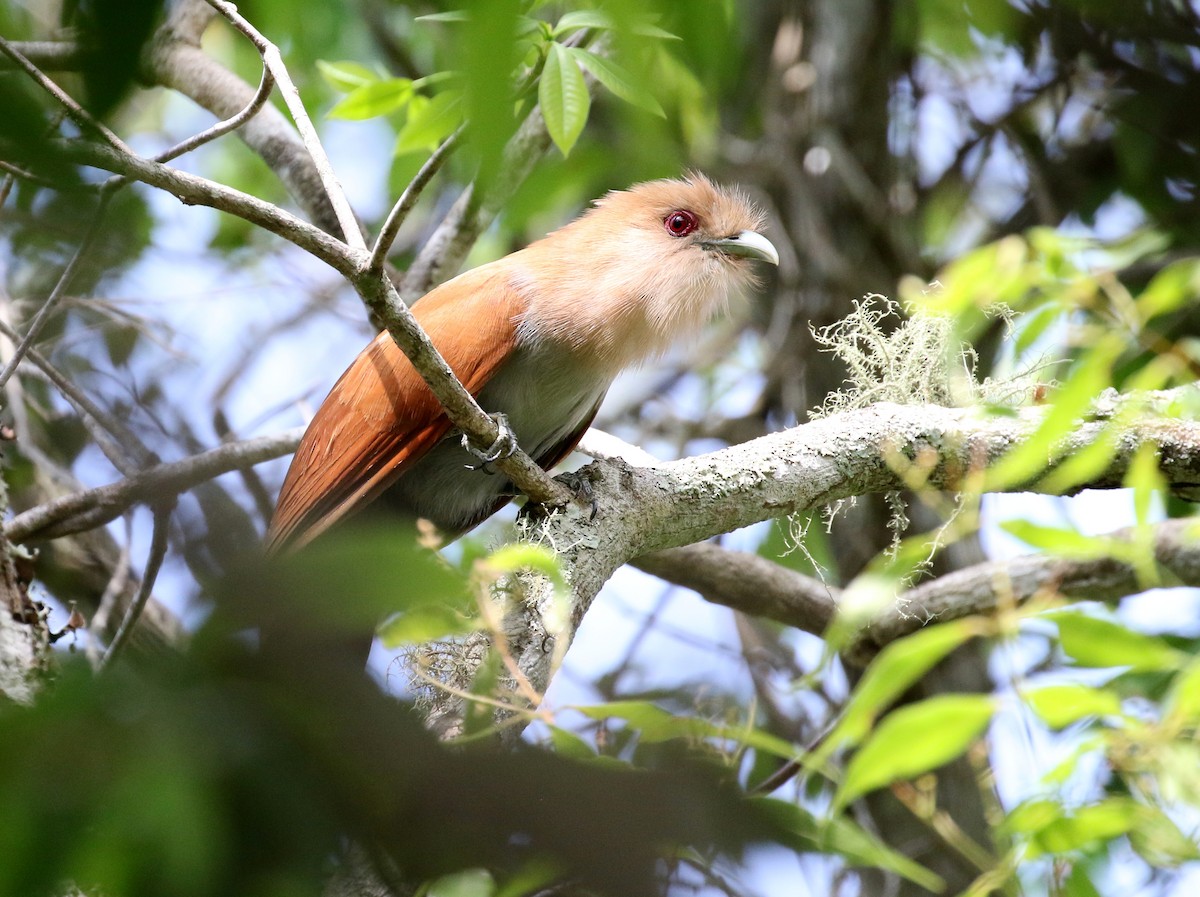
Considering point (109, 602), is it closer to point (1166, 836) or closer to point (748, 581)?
point (748, 581)

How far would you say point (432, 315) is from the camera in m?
2.72

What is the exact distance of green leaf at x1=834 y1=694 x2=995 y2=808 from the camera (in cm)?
87

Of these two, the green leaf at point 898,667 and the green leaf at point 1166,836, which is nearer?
the green leaf at point 898,667

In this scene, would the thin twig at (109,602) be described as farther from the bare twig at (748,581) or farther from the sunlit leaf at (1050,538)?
the sunlit leaf at (1050,538)

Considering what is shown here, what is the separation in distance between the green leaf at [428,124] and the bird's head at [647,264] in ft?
1.36

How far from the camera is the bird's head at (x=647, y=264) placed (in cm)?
276

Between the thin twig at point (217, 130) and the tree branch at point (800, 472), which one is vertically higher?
the thin twig at point (217, 130)

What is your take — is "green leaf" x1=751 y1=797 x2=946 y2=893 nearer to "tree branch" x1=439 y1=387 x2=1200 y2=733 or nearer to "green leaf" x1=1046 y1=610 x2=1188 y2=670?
"green leaf" x1=1046 y1=610 x2=1188 y2=670

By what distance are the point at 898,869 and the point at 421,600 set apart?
0.67 meters

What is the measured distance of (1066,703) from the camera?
1000 millimetres

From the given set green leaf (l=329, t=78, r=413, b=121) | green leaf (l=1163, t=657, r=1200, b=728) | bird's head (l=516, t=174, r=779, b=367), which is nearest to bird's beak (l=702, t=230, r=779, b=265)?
bird's head (l=516, t=174, r=779, b=367)

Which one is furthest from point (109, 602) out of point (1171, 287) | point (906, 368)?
point (1171, 287)

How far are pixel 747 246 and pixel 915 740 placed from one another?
7.59ft

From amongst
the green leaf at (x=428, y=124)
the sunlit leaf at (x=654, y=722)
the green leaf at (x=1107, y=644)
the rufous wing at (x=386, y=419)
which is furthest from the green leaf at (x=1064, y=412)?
the green leaf at (x=428, y=124)
